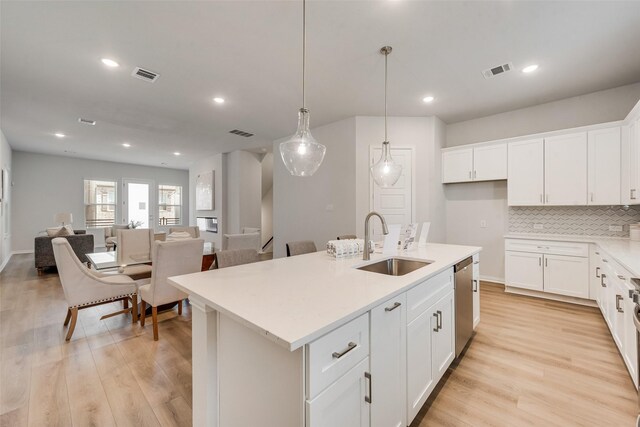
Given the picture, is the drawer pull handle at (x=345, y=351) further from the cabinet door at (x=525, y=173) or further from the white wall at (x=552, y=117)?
the white wall at (x=552, y=117)

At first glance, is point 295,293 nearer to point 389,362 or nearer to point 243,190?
point 389,362

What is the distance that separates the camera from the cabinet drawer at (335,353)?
0.87m

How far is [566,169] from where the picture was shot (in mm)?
3482

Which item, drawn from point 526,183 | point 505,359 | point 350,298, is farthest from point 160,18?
point 526,183

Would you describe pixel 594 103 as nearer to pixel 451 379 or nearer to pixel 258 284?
pixel 451 379

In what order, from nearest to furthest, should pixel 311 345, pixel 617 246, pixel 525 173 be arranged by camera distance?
1. pixel 311 345
2. pixel 617 246
3. pixel 525 173

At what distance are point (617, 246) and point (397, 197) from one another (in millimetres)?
2452

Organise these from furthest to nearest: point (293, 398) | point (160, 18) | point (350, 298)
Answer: point (160, 18) → point (350, 298) → point (293, 398)

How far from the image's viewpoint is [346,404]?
39.9 inches

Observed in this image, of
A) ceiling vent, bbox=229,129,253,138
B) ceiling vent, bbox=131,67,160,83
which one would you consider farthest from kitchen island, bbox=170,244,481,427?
ceiling vent, bbox=229,129,253,138

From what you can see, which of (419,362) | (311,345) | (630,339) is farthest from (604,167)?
(311,345)

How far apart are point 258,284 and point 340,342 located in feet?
1.96

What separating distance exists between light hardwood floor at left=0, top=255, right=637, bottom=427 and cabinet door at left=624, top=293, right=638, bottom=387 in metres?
0.13

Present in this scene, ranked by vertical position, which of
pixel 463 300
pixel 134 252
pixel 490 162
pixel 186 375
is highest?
pixel 490 162
